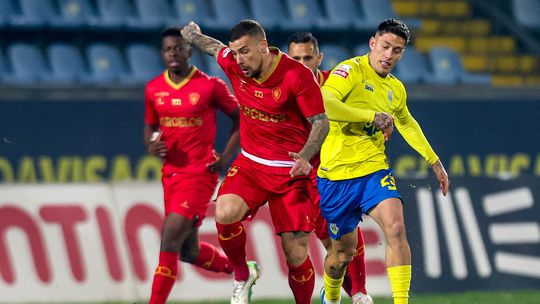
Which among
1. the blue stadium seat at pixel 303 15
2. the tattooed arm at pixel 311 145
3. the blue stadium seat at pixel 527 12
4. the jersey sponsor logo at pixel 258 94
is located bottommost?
the blue stadium seat at pixel 527 12

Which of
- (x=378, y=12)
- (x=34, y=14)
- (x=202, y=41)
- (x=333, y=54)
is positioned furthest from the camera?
(x=378, y=12)

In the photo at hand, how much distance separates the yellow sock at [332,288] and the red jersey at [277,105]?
1080 millimetres

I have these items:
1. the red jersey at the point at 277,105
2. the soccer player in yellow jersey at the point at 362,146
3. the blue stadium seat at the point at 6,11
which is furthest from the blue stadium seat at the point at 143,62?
the soccer player in yellow jersey at the point at 362,146

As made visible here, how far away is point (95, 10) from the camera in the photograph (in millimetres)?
15914

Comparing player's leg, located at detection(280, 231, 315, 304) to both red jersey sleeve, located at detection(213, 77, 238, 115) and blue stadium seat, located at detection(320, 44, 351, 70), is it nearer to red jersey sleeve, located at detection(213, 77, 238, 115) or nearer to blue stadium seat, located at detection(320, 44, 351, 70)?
red jersey sleeve, located at detection(213, 77, 238, 115)

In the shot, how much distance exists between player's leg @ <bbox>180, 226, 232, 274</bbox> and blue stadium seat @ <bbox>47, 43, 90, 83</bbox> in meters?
5.83

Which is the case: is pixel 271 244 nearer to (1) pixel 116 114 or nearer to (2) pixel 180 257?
(2) pixel 180 257

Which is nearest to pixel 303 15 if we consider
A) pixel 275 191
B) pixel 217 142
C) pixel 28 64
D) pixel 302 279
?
pixel 217 142

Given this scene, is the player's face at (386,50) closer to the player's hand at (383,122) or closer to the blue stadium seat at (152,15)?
the player's hand at (383,122)

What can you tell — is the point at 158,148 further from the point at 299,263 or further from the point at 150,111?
the point at 299,263

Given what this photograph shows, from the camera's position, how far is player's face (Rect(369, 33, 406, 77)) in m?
7.87

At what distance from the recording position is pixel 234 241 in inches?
316

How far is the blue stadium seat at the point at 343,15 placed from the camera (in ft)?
54.4

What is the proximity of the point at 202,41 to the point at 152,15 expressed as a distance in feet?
25.0
